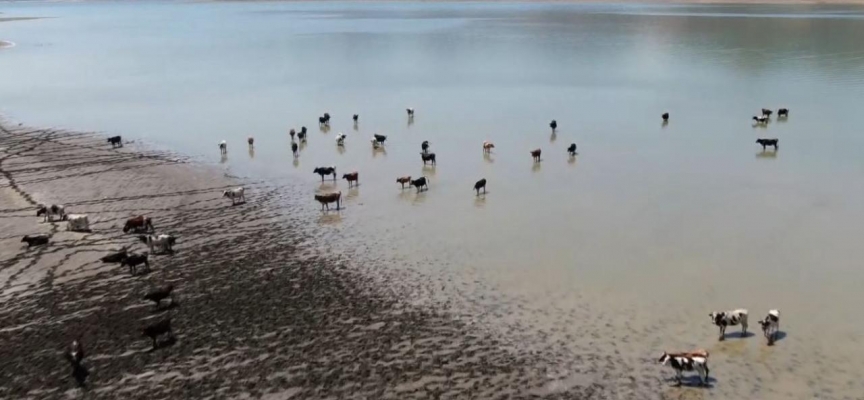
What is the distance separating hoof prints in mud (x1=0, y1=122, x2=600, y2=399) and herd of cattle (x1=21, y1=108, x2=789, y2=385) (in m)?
0.26

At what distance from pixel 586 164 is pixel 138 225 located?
16388mm

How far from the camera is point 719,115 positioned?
123 ft

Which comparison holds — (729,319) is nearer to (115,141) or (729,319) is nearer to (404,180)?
(404,180)

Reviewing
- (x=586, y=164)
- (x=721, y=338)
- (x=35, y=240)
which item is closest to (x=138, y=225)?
(x=35, y=240)

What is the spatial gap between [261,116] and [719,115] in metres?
23.5

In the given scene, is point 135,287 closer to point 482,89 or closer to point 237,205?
point 237,205

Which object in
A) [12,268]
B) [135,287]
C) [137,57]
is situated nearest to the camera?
[135,287]

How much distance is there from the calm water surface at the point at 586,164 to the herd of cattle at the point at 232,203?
1.42 feet

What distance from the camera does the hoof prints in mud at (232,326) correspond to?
1385 centimetres

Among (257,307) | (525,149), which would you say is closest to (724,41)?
(525,149)

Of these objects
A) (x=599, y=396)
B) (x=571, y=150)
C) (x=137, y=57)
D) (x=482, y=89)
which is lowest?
(x=599, y=396)

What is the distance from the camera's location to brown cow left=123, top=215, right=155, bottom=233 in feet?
70.8

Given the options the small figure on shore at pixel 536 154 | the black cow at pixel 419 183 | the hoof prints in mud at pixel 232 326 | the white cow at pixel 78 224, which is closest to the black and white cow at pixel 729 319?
the hoof prints in mud at pixel 232 326

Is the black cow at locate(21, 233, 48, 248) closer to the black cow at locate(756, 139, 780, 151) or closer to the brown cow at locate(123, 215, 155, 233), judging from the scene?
the brown cow at locate(123, 215, 155, 233)
